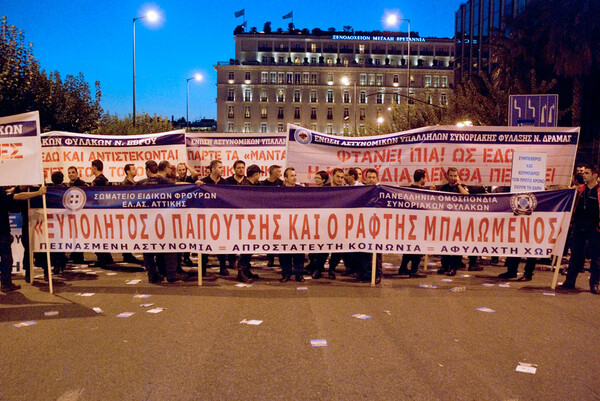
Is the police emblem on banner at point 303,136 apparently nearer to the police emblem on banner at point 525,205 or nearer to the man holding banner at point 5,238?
the police emblem on banner at point 525,205

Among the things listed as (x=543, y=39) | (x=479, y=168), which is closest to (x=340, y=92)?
(x=543, y=39)

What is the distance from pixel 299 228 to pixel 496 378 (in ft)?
13.6

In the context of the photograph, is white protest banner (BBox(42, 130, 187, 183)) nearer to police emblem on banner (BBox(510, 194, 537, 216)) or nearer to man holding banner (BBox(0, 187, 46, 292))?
man holding banner (BBox(0, 187, 46, 292))

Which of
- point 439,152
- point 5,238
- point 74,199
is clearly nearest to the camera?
point 5,238

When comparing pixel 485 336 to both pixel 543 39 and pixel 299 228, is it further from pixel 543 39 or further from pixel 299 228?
pixel 543 39

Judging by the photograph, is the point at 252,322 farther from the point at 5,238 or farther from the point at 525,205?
the point at 525,205

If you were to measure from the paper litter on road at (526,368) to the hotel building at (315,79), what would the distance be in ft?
330

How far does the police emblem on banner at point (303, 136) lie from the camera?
998 centimetres

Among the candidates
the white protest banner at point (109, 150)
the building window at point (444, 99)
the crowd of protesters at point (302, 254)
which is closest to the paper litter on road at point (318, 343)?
the crowd of protesters at point (302, 254)

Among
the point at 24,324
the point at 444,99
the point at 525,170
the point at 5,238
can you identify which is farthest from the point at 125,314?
the point at 444,99

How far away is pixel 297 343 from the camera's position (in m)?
5.17

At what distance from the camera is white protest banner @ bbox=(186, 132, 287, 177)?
12.4m

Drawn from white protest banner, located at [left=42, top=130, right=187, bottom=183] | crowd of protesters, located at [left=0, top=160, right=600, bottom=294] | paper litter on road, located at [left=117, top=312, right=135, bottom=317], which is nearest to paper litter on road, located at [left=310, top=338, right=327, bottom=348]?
paper litter on road, located at [left=117, top=312, right=135, bottom=317]

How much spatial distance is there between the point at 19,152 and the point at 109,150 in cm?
419
